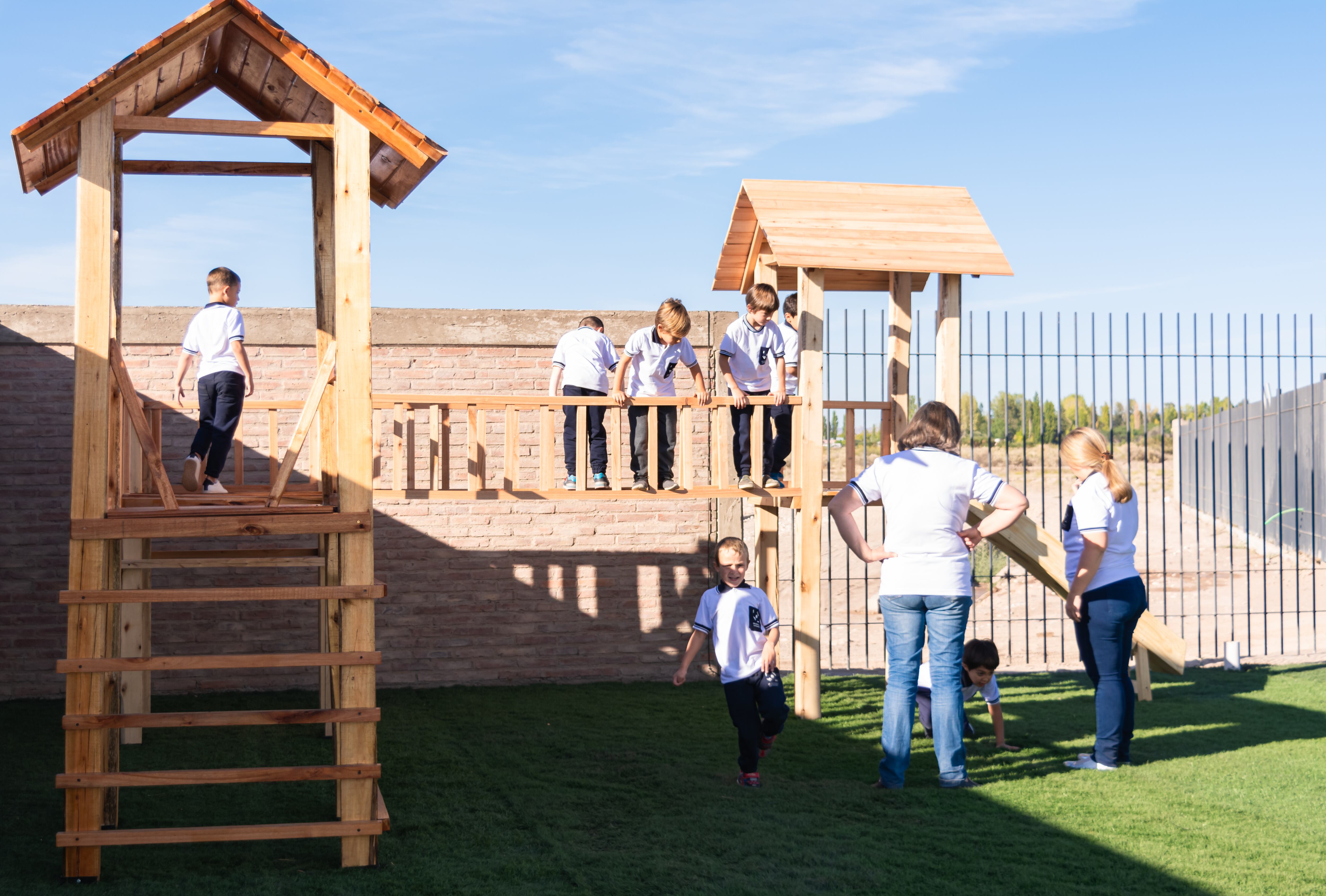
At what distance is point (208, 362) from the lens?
279 inches

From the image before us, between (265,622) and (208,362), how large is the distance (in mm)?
4249

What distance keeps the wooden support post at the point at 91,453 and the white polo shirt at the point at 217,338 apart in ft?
5.45

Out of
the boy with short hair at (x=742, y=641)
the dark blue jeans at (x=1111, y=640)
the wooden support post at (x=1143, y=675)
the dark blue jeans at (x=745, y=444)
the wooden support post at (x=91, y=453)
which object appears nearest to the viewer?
the wooden support post at (x=91, y=453)

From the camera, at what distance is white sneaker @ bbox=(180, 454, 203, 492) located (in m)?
7.04

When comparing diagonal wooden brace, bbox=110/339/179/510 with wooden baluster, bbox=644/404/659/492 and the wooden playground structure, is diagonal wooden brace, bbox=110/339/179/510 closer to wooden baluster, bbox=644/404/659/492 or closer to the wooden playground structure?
the wooden playground structure

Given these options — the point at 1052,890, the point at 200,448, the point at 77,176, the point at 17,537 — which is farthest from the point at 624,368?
the point at 17,537

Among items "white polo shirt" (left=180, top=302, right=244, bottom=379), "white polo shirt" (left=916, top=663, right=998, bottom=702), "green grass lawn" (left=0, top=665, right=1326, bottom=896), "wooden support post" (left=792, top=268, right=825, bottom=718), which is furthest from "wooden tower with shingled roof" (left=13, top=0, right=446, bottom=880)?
"wooden support post" (left=792, top=268, right=825, bottom=718)

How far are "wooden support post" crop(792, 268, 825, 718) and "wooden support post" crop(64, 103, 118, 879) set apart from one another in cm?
508

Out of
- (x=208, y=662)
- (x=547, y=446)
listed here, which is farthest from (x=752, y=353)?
(x=208, y=662)

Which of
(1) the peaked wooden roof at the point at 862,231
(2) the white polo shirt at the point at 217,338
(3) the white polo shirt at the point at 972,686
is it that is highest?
(1) the peaked wooden roof at the point at 862,231

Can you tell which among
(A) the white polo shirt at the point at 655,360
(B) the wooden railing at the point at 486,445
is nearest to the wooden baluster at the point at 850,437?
(B) the wooden railing at the point at 486,445

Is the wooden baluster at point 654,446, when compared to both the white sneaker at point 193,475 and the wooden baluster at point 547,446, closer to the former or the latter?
the wooden baluster at point 547,446

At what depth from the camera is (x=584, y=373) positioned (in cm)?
912

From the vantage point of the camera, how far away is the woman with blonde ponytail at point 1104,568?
244 inches
